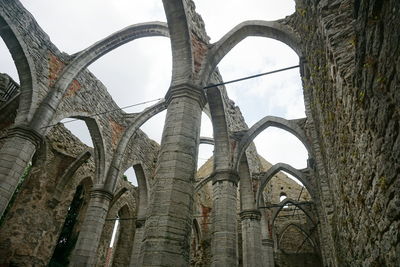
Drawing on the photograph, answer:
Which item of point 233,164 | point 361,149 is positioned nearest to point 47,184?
point 233,164

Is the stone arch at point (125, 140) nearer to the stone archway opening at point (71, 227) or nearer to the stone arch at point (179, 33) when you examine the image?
the stone archway opening at point (71, 227)

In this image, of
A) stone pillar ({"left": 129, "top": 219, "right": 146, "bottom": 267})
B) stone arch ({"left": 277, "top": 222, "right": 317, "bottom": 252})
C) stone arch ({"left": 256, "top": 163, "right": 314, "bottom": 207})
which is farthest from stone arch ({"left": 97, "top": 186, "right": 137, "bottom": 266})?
stone arch ({"left": 277, "top": 222, "right": 317, "bottom": 252})

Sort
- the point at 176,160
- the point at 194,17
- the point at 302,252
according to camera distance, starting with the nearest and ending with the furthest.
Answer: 1. the point at 176,160
2. the point at 194,17
3. the point at 302,252

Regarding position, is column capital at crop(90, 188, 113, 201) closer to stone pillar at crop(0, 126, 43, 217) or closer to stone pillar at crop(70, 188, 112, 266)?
stone pillar at crop(70, 188, 112, 266)

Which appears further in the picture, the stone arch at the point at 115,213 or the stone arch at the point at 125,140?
the stone arch at the point at 115,213

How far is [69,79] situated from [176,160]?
19.9ft

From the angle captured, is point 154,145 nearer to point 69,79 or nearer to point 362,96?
point 69,79

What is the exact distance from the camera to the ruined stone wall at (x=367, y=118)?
1.56 metres

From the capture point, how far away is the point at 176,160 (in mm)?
4438

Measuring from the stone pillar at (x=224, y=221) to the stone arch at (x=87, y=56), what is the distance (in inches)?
162

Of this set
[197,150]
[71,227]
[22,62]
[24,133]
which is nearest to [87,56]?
[22,62]

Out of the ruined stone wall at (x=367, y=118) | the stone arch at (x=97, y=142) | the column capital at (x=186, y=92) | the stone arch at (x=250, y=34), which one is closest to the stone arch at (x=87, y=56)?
the stone arch at (x=250, y=34)

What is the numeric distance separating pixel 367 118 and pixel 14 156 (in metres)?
7.05

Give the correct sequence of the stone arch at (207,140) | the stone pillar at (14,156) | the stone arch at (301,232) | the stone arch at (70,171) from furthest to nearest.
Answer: the stone arch at (301,232) < the stone arch at (207,140) < the stone arch at (70,171) < the stone pillar at (14,156)
